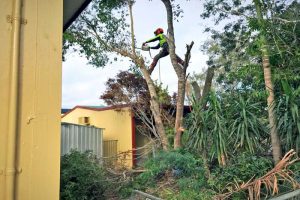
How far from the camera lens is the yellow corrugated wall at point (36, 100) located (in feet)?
3.86

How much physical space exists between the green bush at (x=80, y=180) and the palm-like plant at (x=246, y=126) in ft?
10.9

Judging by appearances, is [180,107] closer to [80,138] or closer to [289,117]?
[80,138]

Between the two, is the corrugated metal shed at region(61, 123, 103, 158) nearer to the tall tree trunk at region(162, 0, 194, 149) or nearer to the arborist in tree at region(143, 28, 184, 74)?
the tall tree trunk at region(162, 0, 194, 149)

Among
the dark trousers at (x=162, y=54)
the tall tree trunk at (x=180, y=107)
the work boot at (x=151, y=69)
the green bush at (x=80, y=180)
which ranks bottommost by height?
the green bush at (x=80, y=180)

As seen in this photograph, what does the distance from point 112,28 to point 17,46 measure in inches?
520

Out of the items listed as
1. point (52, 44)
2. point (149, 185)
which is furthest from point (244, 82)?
point (52, 44)

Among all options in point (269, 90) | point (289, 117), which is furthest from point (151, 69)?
point (289, 117)

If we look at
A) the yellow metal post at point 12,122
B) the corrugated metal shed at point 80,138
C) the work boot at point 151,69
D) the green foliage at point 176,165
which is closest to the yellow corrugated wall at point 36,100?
the yellow metal post at point 12,122

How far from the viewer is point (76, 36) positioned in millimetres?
13641

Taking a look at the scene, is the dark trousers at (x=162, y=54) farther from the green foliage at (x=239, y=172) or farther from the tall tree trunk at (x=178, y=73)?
the green foliage at (x=239, y=172)

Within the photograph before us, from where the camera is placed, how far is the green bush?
21.4 ft

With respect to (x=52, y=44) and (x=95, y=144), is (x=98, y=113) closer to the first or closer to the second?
(x=95, y=144)

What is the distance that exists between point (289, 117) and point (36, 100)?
7009 millimetres

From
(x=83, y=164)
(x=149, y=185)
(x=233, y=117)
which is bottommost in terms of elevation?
(x=149, y=185)
